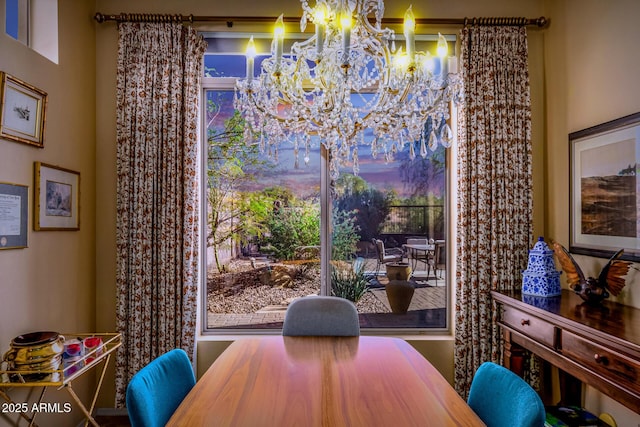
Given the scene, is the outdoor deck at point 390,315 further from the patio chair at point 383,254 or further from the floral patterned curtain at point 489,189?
the floral patterned curtain at point 489,189

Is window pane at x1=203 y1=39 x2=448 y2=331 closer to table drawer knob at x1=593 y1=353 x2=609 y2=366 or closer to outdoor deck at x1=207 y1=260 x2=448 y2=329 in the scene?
outdoor deck at x1=207 y1=260 x2=448 y2=329

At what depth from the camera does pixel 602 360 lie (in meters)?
1.69

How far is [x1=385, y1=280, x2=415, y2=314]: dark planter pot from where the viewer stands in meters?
3.13

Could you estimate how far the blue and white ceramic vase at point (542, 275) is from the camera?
7.91 feet

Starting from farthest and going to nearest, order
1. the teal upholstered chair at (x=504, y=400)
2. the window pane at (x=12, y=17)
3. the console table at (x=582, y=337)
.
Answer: the window pane at (x=12, y=17)
the console table at (x=582, y=337)
the teal upholstered chair at (x=504, y=400)

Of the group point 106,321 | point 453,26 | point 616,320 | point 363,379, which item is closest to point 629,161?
point 616,320

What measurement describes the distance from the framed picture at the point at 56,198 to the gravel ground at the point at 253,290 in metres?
1.06

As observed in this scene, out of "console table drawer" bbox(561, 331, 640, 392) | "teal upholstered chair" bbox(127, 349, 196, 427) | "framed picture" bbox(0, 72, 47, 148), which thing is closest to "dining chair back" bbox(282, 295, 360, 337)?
"teal upholstered chair" bbox(127, 349, 196, 427)

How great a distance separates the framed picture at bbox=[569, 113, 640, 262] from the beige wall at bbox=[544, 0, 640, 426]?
0.08m

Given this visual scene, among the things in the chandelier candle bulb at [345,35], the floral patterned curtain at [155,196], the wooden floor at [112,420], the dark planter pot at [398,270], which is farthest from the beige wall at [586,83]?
the wooden floor at [112,420]

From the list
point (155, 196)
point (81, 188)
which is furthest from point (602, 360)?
point (81, 188)

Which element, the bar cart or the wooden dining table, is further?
the bar cart

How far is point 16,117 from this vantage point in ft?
6.87

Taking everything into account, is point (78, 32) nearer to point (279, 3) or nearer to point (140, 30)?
point (140, 30)
